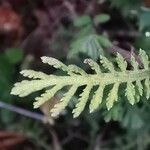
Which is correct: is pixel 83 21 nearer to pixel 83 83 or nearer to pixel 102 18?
pixel 102 18

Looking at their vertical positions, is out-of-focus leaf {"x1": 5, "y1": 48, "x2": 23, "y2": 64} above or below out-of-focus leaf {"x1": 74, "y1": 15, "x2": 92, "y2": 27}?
below

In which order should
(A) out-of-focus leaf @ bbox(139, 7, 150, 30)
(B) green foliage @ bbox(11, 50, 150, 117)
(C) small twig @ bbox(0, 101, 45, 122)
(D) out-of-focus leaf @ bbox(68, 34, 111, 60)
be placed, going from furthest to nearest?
1. (C) small twig @ bbox(0, 101, 45, 122)
2. (A) out-of-focus leaf @ bbox(139, 7, 150, 30)
3. (D) out-of-focus leaf @ bbox(68, 34, 111, 60)
4. (B) green foliage @ bbox(11, 50, 150, 117)

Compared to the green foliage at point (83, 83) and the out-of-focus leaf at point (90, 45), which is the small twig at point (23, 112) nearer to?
the out-of-focus leaf at point (90, 45)

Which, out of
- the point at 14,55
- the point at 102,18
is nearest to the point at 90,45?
the point at 102,18

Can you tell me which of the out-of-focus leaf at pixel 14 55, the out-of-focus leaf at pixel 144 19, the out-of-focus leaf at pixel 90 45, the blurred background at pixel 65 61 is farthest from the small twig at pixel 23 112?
the out-of-focus leaf at pixel 144 19

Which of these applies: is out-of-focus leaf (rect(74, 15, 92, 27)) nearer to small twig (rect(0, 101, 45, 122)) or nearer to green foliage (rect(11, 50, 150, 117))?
small twig (rect(0, 101, 45, 122))

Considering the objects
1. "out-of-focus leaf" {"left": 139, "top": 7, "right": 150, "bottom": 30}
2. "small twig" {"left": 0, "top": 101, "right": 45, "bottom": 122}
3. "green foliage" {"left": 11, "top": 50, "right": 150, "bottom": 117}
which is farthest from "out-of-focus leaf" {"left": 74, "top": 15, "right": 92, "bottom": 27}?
"green foliage" {"left": 11, "top": 50, "right": 150, "bottom": 117}

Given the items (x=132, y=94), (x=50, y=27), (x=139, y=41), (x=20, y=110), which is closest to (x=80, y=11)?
(x=50, y=27)

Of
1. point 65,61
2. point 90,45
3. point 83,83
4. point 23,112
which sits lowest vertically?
point 23,112

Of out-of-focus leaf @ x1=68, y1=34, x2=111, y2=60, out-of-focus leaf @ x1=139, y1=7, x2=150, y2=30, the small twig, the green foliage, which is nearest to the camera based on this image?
the green foliage
